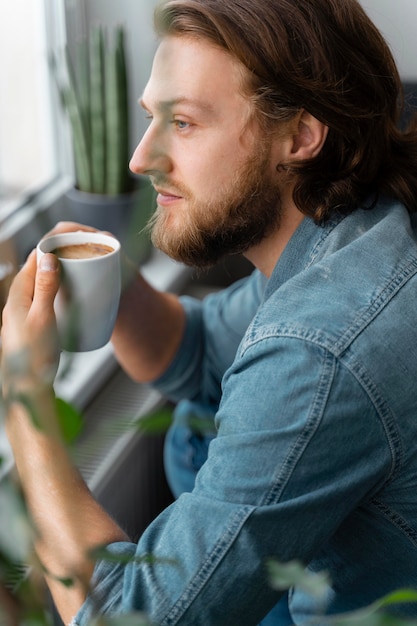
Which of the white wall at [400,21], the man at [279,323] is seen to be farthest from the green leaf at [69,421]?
the white wall at [400,21]

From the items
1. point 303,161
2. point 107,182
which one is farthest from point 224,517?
point 107,182

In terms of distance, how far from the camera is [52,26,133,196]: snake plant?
4.90 ft

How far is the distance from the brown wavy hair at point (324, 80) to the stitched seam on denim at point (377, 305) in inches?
5.9

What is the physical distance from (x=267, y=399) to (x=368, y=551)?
8.8 inches

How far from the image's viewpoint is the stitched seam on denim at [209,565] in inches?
31.3

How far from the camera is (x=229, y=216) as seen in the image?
111 centimetres

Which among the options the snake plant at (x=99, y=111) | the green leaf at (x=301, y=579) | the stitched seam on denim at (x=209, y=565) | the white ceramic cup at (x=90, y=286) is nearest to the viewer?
the green leaf at (x=301, y=579)

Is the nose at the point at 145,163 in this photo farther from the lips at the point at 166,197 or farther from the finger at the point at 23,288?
the finger at the point at 23,288

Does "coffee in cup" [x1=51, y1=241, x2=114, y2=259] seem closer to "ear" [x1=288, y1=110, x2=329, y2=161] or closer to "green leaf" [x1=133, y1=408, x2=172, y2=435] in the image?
"ear" [x1=288, y1=110, x2=329, y2=161]

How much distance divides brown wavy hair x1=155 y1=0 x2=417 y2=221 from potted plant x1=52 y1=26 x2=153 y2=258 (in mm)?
475

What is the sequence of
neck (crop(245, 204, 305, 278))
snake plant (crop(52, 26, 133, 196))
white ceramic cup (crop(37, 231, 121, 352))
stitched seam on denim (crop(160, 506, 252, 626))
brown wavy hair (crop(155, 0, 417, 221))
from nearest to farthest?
stitched seam on denim (crop(160, 506, 252, 626)) < white ceramic cup (crop(37, 231, 121, 352)) < brown wavy hair (crop(155, 0, 417, 221)) < neck (crop(245, 204, 305, 278)) < snake plant (crop(52, 26, 133, 196))

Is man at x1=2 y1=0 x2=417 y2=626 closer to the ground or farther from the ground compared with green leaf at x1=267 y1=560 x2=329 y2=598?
closer to the ground

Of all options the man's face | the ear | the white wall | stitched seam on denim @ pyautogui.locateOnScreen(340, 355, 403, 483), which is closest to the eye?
the man's face

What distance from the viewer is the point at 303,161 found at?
3.63 feet
